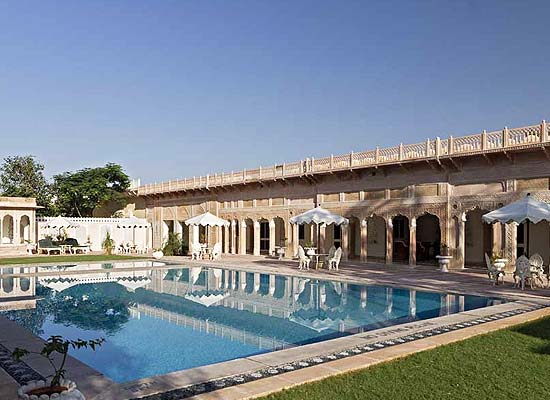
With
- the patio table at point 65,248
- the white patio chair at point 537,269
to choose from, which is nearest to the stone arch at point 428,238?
the white patio chair at point 537,269

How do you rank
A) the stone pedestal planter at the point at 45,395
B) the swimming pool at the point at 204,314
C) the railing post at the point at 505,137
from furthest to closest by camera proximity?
the railing post at the point at 505,137 → the swimming pool at the point at 204,314 → the stone pedestal planter at the point at 45,395

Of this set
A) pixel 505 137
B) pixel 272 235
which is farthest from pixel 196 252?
pixel 505 137

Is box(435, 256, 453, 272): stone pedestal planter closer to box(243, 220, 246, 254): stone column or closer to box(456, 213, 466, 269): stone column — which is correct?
box(456, 213, 466, 269): stone column

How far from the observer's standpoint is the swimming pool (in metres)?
6.88

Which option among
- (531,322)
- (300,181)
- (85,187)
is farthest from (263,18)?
(85,187)

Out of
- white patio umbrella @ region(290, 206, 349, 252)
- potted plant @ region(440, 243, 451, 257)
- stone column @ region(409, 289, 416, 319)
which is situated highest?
white patio umbrella @ region(290, 206, 349, 252)

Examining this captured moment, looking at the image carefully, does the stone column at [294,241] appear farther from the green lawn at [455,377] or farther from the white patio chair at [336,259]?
the green lawn at [455,377]

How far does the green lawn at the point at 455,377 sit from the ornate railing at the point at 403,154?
10090 mm

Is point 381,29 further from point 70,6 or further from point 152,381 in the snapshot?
point 152,381

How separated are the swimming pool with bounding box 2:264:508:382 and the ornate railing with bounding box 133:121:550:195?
6055 millimetres

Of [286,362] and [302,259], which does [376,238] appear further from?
[286,362]

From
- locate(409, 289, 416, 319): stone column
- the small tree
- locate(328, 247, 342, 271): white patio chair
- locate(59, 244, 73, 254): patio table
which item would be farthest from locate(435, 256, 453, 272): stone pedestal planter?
locate(59, 244, 73, 254): patio table

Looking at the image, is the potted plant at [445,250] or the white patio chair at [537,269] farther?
the potted plant at [445,250]

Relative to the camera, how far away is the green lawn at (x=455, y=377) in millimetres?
4312
